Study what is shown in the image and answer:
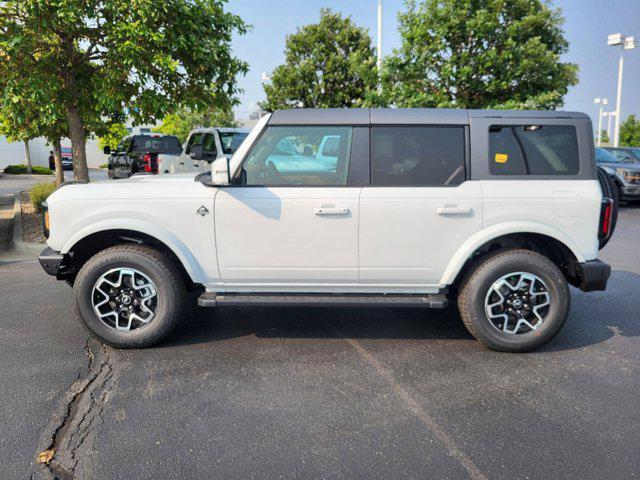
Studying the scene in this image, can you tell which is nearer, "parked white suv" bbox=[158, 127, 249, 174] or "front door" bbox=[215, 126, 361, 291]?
"front door" bbox=[215, 126, 361, 291]

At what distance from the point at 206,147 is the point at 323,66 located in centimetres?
829

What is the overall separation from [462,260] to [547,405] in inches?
45.7

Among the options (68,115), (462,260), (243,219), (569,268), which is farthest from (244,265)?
(68,115)

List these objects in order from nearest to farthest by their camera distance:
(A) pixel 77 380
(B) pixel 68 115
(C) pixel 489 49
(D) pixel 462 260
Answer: (A) pixel 77 380 < (D) pixel 462 260 < (B) pixel 68 115 < (C) pixel 489 49

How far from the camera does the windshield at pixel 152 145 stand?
18188 millimetres

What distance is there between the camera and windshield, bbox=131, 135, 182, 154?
59.7 ft

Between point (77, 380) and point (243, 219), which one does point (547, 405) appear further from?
point (77, 380)

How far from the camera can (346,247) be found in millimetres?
3939

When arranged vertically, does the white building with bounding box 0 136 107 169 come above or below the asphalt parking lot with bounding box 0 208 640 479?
above

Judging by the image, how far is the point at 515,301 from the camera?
3.98 meters

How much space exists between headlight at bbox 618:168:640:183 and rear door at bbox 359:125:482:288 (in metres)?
12.3

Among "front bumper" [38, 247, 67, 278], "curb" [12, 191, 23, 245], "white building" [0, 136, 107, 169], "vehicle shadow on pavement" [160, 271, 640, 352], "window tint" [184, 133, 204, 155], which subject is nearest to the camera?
"front bumper" [38, 247, 67, 278]

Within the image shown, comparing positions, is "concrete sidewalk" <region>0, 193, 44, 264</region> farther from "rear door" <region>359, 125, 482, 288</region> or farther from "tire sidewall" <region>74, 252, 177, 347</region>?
"rear door" <region>359, 125, 482, 288</region>

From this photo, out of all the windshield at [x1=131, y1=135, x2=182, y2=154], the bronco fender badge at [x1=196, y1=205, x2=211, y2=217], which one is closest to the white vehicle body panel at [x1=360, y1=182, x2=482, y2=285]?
the bronco fender badge at [x1=196, y1=205, x2=211, y2=217]
